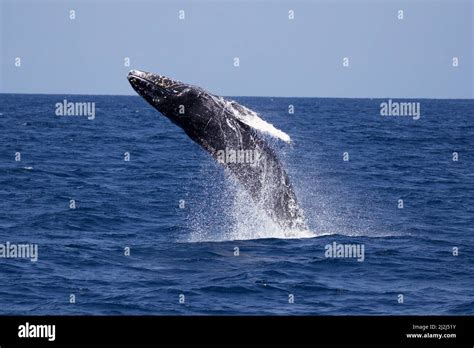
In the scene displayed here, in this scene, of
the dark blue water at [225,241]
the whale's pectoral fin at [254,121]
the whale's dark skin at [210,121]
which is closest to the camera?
the dark blue water at [225,241]

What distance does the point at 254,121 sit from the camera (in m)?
18.1

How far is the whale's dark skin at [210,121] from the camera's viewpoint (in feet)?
63.6

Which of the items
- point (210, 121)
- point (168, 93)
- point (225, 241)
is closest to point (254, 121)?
point (210, 121)

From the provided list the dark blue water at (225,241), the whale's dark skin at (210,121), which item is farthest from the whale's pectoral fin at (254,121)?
the dark blue water at (225,241)

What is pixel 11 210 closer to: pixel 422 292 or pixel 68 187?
pixel 68 187

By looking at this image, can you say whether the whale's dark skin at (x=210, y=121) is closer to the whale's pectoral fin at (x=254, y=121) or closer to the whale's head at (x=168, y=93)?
the whale's head at (x=168, y=93)

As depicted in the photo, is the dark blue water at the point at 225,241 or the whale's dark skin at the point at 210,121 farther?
the whale's dark skin at the point at 210,121

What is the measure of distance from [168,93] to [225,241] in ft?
13.0

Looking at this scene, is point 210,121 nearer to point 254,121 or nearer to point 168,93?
point 168,93

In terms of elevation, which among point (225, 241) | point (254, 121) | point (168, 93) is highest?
point (168, 93)

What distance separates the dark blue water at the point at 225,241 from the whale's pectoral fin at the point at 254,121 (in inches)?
→ 35.2

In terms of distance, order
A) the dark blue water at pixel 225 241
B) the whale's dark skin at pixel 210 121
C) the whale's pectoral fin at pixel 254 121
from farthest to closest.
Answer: the whale's dark skin at pixel 210 121
the whale's pectoral fin at pixel 254 121
the dark blue water at pixel 225 241
